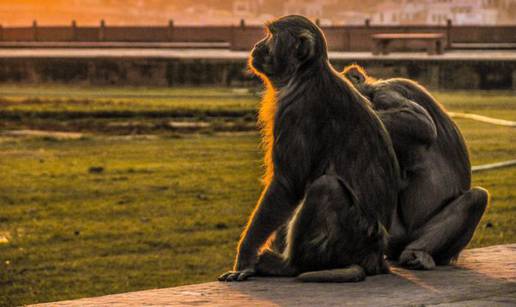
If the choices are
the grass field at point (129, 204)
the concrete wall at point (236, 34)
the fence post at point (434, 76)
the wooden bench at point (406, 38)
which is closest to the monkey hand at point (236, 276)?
the grass field at point (129, 204)

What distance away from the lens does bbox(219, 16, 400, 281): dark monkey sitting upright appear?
25.2ft

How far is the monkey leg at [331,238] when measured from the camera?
25.1 feet

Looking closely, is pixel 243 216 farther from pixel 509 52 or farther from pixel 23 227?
pixel 509 52

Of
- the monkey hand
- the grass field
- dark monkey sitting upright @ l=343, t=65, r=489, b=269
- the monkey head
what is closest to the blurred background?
the grass field

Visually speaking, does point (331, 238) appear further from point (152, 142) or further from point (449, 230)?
point (152, 142)

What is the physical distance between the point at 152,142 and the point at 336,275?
16.5 meters

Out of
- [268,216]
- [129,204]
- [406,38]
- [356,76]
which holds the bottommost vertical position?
[406,38]

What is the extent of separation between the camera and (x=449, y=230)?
827cm

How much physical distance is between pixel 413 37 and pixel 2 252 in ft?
108

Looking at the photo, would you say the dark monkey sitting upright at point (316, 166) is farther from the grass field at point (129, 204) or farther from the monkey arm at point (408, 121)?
the grass field at point (129, 204)

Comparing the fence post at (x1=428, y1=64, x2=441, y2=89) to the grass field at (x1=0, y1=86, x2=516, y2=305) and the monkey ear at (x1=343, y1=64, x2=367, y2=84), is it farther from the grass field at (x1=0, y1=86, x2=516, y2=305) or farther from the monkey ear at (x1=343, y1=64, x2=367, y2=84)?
the monkey ear at (x1=343, y1=64, x2=367, y2=84)

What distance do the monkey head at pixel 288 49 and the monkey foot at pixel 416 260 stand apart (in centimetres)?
123

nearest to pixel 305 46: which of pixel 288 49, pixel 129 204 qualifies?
pixel 288 49

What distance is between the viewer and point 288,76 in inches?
306
